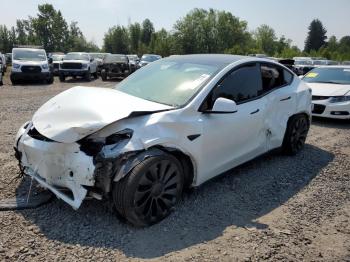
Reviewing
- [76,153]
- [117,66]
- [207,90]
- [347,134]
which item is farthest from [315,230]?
[117,66]

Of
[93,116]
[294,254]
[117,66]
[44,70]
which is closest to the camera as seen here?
[294,254]

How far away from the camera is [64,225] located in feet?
11.3

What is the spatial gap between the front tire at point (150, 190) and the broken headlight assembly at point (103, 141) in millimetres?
301

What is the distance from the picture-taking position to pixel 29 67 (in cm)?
1767

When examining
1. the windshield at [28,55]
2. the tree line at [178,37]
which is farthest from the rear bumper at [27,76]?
the tree line at [178,37]

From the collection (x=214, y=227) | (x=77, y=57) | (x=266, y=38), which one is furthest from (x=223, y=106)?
(x=266, y=38)

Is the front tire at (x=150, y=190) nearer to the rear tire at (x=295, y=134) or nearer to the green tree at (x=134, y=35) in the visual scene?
the rear tire at (x=295, y=134)

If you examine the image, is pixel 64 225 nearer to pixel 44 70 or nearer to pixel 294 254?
pixel 294 254

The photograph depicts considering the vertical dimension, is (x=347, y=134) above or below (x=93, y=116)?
below

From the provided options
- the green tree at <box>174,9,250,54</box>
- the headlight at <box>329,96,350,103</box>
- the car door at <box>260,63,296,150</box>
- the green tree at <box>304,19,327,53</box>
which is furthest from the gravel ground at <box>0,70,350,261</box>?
the green tree at <box>304,19,327,53</box>

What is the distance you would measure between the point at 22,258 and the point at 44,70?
655 inches

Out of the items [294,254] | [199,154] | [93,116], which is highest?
[93,116]

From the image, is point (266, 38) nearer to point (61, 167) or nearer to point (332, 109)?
point (332, 109)

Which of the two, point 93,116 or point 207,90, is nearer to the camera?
point 93,116
